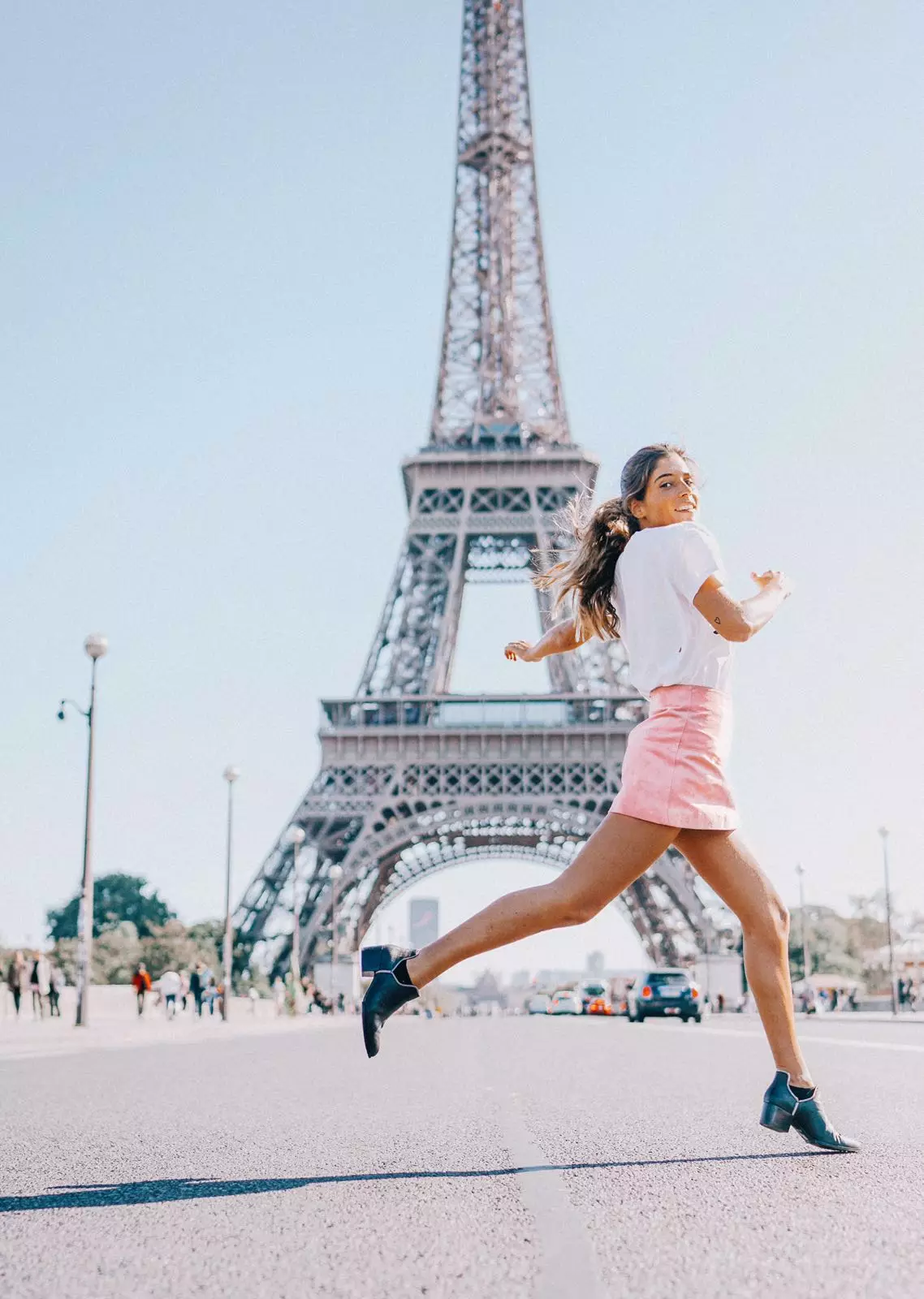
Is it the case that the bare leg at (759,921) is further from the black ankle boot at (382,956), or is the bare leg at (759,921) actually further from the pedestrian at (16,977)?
the pedestrian at (16,977)

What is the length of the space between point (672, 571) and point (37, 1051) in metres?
11.5

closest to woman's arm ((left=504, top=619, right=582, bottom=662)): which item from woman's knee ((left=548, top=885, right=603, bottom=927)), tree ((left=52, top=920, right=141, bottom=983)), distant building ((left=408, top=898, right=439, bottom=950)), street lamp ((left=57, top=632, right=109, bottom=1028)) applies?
woman's knee ((left=548, top=885, right=603, bottom=927))

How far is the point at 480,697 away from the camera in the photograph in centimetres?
4944

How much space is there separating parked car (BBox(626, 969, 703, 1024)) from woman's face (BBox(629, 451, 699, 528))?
2285cm

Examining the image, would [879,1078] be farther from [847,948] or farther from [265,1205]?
[847,948]

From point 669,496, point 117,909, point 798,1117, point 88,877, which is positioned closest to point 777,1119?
point 798,1117

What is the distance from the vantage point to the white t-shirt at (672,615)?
13.9 feet

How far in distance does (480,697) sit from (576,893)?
45409mm

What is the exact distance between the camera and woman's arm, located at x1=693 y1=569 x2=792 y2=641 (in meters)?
4.18

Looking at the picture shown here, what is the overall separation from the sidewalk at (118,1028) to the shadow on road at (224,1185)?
856 cm

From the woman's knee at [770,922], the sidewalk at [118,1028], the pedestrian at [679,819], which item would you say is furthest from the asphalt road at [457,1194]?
the sidewalk at [118,1028]

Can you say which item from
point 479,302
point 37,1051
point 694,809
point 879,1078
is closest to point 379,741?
point 479,302

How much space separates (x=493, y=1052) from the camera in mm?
12172

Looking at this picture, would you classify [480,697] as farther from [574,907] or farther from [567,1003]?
[574,907]
